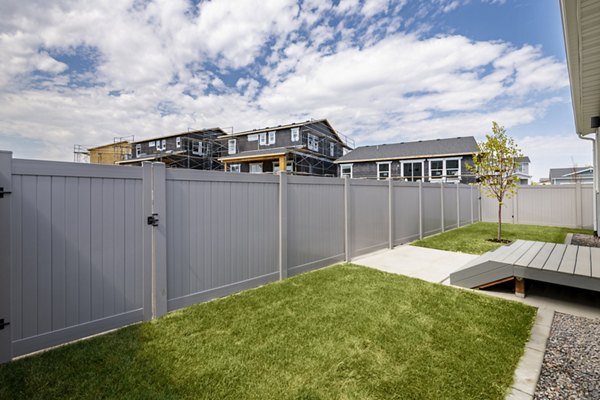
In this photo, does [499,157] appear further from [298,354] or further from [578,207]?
[298,354]

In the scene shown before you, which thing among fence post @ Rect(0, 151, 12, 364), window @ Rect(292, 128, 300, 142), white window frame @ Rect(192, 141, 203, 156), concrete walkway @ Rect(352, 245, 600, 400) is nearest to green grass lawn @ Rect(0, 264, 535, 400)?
concrete walkway @ Rect(352, 245, 600, 400)

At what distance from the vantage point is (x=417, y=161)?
2233 centimetres

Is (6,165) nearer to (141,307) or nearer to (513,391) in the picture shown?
(141,307)

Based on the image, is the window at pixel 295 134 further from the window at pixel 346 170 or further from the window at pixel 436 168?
the window at pixel 436 168

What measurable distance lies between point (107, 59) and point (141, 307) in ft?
39.0

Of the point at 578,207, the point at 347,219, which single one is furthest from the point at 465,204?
the point at 347,219

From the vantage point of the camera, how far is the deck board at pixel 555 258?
12.5 feet

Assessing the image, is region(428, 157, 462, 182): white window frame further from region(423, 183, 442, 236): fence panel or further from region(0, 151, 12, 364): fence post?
region(0, 151, 12, 364): fence post

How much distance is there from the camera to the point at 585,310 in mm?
3582

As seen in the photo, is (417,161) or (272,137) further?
(272,137)

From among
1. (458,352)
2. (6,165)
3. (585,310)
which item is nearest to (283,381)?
(458,352)

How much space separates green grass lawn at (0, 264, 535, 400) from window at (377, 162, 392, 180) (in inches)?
831

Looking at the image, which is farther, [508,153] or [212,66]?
[212,66]

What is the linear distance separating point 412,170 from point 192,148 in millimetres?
24119
